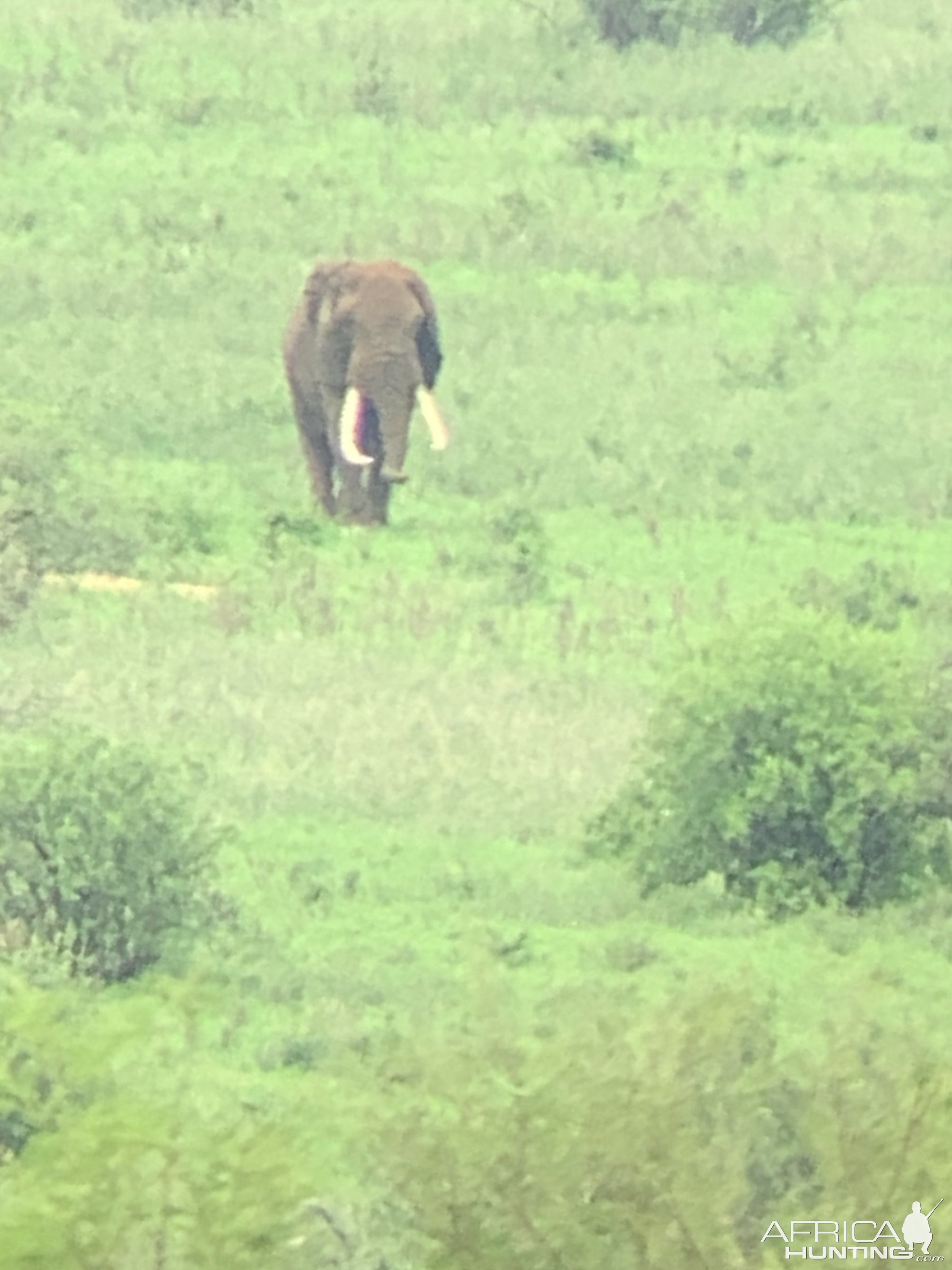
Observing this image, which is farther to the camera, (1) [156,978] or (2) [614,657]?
(2) [614,657]

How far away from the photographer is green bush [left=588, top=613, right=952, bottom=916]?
8258 millimetres

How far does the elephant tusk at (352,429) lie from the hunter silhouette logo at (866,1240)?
303 centimetres

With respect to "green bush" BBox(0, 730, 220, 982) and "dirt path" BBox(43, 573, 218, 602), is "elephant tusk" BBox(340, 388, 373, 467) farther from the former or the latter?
"green bush" BBox(0, 730, 220, 982)

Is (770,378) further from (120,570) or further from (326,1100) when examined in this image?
(326,1100)

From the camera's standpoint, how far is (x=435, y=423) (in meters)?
10.0

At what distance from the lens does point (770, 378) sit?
9.57m

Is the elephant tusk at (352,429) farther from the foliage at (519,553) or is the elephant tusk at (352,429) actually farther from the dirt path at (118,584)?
the dirt path at (118,584)

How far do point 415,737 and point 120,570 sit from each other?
1.07m

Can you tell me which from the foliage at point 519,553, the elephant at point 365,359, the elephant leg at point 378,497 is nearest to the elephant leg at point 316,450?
the elephant at point 365,359

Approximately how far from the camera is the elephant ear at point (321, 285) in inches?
411

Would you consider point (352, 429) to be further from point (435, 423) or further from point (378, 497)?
point (378, 497)

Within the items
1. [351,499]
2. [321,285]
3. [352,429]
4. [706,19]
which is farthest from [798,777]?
[706,19]

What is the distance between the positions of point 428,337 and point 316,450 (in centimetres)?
68

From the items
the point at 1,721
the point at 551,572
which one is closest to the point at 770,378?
the point at 551,572
